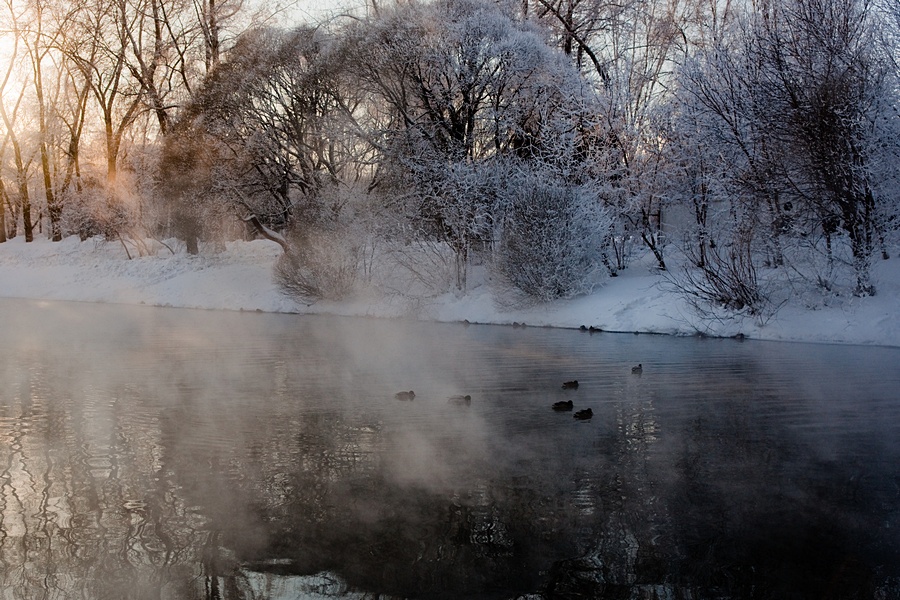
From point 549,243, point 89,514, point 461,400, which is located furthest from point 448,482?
point 549,243

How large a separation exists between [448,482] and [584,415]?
3.12 m

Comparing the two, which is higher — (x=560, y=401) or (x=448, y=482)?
(x=560, y=401)

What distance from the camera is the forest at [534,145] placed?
20.5 metres

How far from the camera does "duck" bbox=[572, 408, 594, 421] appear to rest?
10280 millimetres

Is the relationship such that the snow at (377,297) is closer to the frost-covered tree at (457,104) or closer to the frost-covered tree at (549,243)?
the frost-covered tree at (549,243)

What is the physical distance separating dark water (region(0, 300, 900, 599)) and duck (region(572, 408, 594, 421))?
0.27m

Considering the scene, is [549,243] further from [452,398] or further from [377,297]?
[452,398]

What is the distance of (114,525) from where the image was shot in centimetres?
634

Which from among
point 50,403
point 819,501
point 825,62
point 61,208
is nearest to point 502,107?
point 825,62

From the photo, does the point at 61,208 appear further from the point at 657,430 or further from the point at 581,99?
the point at 657,430

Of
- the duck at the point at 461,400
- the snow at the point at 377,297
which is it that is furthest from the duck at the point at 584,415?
the snow at the point at 377,297

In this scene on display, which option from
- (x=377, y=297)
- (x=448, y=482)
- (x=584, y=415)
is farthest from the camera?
(x=377, y=297)

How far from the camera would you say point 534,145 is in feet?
98.1

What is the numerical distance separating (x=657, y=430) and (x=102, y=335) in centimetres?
1548
